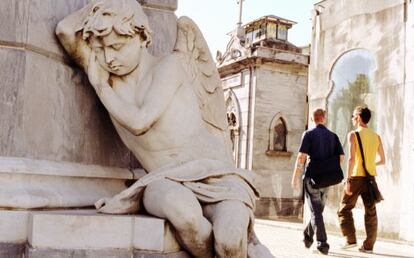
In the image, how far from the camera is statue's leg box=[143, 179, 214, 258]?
2785mm

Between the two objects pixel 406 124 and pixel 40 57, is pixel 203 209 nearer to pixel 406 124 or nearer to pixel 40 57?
pixel 40 57

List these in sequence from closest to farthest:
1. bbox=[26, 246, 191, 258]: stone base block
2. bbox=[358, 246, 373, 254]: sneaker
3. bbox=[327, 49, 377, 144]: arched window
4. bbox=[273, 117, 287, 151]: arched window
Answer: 1. bbox=[26, 246, 191, 258]: stone base block
2. bbox=[358, 246, 373, 254]: sneaker
3. bbox=[327, 49, 377, 144]: arched window
4. bbox=[273, 117, 287, 151]: arched window

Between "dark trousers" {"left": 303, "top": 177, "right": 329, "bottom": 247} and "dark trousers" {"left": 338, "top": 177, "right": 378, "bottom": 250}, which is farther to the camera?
"dark trousers" {"left": 338, "top": 177, "right": 378, "bottom": 250}

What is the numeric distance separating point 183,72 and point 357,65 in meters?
7.96

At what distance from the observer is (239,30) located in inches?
906

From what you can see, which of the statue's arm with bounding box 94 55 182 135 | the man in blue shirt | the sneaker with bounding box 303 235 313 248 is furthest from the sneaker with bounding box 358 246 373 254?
the statue's arm with bounding box 94 55 182 135

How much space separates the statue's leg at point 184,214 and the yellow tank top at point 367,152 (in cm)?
528

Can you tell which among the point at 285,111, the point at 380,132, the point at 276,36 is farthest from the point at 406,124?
the point at 276,36

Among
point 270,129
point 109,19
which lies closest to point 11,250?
point 109,19

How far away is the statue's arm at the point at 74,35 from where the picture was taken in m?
3.24

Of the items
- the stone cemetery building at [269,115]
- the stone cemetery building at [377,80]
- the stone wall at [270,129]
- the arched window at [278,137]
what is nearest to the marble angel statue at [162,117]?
the stone cemetery building at [377,80]

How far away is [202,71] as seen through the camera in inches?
141

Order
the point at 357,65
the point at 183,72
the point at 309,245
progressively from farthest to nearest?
the point at 357,65, the point at 309,245, the point at 183,72

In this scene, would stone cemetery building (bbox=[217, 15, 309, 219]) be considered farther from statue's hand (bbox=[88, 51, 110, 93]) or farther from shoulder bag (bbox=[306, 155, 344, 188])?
statue's hand (bbox=[88, 51, 110, 93])
